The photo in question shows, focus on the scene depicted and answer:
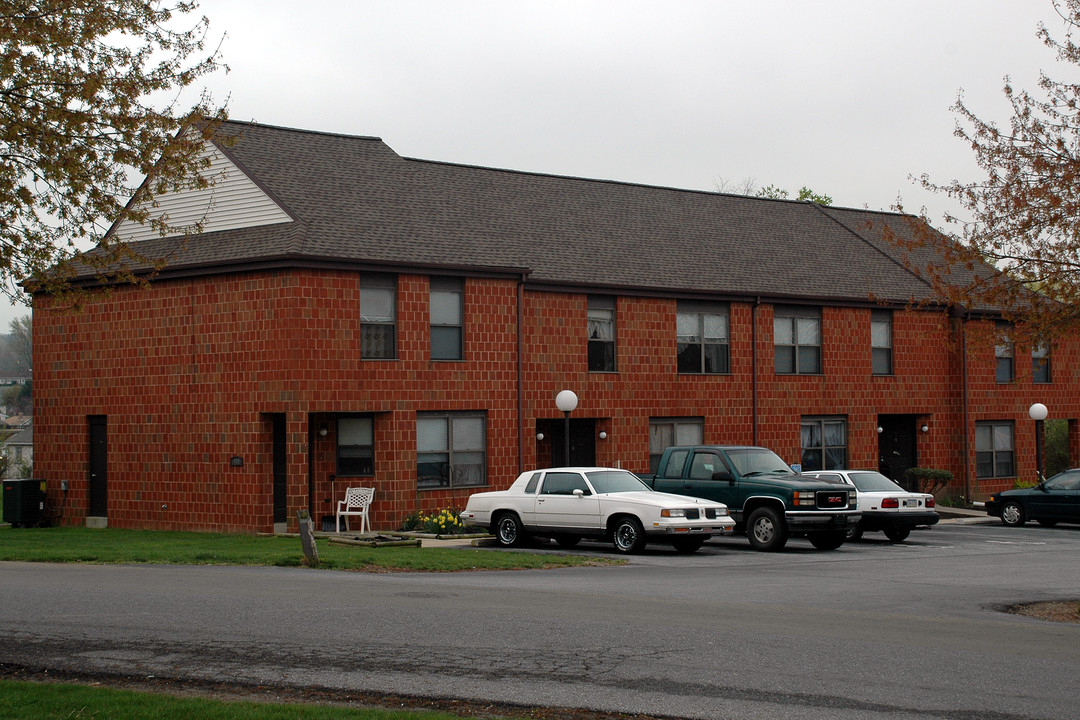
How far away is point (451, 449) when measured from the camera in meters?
28.4

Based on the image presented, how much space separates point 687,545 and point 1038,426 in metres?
18.2

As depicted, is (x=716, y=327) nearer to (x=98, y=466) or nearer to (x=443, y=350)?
(x=443, y=350)

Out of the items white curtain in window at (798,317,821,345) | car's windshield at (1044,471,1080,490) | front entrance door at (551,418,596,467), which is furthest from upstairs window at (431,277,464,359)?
car's windshield at (1044,471,1080,490)

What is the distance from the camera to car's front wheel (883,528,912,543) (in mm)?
25672

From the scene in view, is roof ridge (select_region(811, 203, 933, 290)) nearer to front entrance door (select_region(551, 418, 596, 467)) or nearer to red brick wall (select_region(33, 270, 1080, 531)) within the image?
red brick wall (select_region(33, 270, 1080, 531))

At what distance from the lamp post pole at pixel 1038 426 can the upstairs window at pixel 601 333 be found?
12262 millimetres

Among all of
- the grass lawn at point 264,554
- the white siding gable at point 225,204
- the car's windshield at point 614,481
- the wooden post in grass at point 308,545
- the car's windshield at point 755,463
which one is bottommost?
the grass lawn at point 264,554

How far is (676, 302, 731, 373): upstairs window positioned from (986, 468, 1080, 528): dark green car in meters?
7.53

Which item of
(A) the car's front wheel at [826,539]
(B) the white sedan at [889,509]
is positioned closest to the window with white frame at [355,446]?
(B) the white sedan at [889,509]

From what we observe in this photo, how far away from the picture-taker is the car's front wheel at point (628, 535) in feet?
71.7

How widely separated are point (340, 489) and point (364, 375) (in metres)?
2.49

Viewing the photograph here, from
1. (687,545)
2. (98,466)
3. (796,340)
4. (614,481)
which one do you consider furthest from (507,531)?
(796,340)

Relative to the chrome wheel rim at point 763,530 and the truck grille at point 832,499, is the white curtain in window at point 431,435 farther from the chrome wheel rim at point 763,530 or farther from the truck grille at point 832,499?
the truck grille at point 832,499

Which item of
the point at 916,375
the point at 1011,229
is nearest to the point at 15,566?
the point at 1011,229
